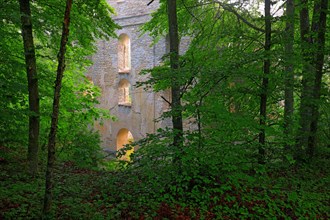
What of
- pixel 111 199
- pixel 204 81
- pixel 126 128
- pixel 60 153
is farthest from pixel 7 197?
pixel 126 128

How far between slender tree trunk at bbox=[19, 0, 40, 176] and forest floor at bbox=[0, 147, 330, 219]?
0.45m

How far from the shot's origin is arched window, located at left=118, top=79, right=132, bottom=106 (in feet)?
64.7

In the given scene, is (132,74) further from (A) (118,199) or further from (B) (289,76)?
(A) (118,199)

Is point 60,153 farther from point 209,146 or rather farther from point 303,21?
point 303,21

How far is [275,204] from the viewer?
221 inches

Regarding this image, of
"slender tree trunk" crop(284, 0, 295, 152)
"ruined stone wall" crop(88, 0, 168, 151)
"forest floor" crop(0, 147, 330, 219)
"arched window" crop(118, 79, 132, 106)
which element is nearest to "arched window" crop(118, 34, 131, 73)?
"ruined stone wall" crop(88, 0, 168, 151)

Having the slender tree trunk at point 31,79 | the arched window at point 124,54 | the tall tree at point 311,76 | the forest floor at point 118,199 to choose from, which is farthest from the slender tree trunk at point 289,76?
the arched window at point 124,54

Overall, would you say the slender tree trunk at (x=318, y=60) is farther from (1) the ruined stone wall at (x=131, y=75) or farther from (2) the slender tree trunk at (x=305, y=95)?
(1) the ruined stone wall at (x=131, y=75)

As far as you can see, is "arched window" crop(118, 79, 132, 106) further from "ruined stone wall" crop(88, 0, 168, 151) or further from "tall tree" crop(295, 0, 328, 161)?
"tall tree" crop(295, 0, 328, 161)

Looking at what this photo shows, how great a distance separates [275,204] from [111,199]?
302cm

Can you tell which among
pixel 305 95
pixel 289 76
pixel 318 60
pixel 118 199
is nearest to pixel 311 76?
pixel 289 76

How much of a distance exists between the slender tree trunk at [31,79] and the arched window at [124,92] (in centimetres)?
1347

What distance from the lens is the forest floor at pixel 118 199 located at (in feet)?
14.9

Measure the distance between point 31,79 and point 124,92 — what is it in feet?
46.5
